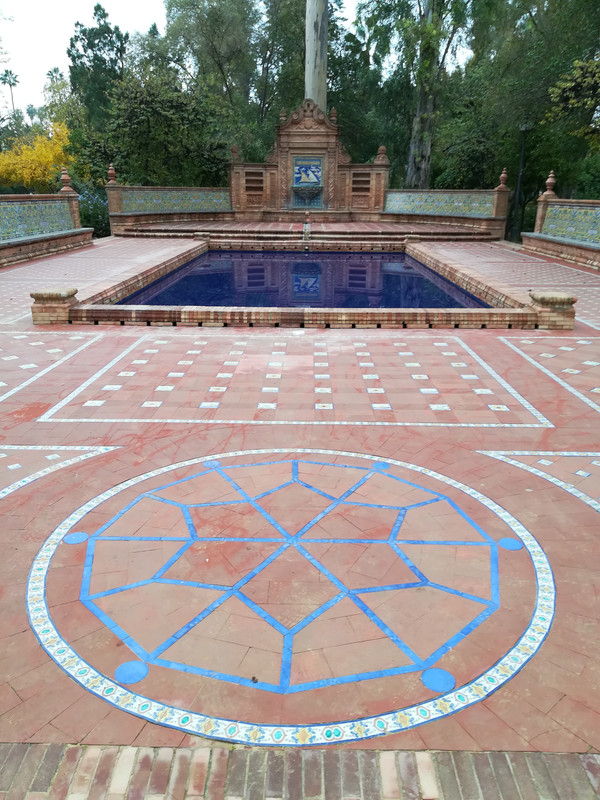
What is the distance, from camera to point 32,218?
15.8 meters

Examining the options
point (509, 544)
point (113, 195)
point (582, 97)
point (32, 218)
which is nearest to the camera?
point (509, 544)

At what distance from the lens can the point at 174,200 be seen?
23.3 m

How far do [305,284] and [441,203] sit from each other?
11.6 meters

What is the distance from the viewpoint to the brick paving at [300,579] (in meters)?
2.13

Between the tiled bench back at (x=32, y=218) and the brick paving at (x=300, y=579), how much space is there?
9.82 meters

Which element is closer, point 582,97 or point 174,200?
point 582,97

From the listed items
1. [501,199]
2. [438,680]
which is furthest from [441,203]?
[438,680]

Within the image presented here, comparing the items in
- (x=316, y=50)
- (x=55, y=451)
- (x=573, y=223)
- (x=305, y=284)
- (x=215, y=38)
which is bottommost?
(x=305, y=284)

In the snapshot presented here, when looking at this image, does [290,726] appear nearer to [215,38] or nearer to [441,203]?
[441,203]

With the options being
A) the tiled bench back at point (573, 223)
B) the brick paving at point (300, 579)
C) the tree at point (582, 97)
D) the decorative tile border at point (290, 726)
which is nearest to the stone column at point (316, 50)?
the tree at point (582, 97)

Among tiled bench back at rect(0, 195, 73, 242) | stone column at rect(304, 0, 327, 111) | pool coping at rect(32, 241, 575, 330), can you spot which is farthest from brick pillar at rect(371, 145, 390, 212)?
pool coping at rect(32, 241, 575, 330)

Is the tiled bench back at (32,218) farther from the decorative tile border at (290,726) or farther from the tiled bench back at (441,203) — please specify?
the decorative tile border at (290,726)

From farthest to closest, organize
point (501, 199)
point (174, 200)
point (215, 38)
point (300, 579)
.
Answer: point (215, 38), point (174, 200), point (501, 199), point (300, 579)

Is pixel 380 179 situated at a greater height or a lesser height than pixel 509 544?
greater
